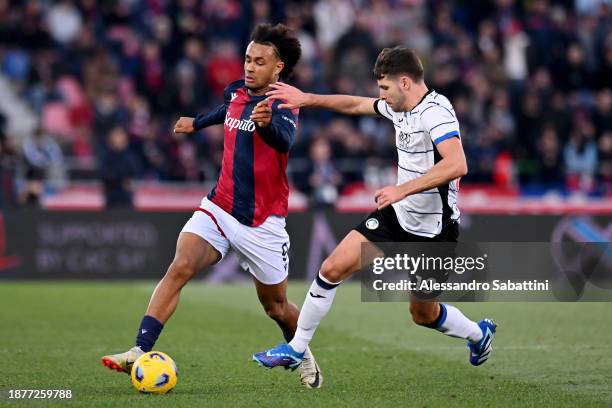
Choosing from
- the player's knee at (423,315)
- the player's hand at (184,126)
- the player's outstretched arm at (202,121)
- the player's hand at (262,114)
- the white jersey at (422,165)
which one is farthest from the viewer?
the player's hand at (184,126)

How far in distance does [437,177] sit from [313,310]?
132cm

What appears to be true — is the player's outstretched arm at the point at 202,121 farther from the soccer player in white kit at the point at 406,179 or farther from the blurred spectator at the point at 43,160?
the blurred spectator at the point at 43,160

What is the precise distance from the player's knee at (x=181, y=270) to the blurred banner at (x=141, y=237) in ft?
30.3

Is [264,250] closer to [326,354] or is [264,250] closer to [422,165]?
[422,165]

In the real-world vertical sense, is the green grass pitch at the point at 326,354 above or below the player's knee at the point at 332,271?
below

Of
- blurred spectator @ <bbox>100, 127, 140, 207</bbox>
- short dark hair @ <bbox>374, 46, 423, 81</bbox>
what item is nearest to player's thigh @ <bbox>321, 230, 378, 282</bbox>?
short dark hair @ <bbox>374, 46, 423, 81</bbox>

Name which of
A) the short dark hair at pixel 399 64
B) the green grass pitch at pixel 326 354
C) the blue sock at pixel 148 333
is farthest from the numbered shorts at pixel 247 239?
the short dark hair at pixel 399 64

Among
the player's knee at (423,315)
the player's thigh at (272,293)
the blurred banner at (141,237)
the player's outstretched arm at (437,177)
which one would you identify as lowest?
the blurred banner at (141,237)

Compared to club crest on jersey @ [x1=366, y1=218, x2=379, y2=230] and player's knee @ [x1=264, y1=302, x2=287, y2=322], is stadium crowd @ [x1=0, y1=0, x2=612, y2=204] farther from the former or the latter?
club crest on jersey @ [x1=366, y1=218, x2=379, y2=230]

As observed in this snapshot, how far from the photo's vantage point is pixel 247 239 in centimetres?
783

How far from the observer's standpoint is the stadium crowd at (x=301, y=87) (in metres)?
18.7

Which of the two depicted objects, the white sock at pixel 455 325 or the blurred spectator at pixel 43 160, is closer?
the white sock at pixel 455 325

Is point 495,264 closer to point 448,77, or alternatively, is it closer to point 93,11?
point 448,77

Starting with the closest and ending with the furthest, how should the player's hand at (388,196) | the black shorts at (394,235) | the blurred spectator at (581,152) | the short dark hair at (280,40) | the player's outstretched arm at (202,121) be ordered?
the player's hand at (388,196), the black shorts at (394,235), the short dark hair at (280,40), the player's outstretched arm at (202,121), the blurred spectator at (581,152)
